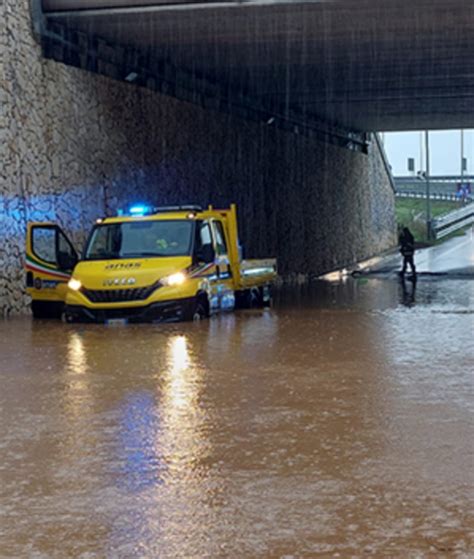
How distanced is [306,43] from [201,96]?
5.54 m

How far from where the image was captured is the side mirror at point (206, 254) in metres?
20.5

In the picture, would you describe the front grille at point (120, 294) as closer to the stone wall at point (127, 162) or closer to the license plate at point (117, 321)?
the license plate at point (117, 321)

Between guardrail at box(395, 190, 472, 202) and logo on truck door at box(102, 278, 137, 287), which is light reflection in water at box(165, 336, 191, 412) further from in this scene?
guardrail at box(395, 190, 472, 202)

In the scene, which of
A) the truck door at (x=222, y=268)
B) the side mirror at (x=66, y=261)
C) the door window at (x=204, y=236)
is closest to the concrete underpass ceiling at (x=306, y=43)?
the truck door at (x=222, y=268)

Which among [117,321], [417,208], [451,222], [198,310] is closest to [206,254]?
[198,310]

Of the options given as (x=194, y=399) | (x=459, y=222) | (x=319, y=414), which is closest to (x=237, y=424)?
(x=319, y=414)

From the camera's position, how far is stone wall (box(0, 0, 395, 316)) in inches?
911

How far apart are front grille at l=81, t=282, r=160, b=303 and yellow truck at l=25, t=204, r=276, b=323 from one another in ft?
0.05

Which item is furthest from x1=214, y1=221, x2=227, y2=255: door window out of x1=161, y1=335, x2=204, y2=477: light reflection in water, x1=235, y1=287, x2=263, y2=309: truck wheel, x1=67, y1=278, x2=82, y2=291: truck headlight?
x1=161, y1=335, x2=204, y2=477: light reflection in water

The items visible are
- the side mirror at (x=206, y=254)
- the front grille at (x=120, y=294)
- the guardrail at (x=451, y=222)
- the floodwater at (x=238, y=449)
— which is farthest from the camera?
the guardrail at (x=451, y=222)

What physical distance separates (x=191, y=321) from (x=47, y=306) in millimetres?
3353

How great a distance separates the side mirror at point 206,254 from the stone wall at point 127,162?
4.20 meters

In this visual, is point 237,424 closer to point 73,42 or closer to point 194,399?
point 194,399

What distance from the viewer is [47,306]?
73.1 feet
